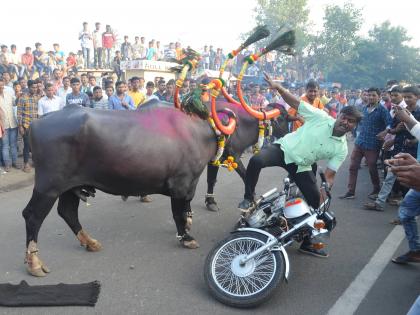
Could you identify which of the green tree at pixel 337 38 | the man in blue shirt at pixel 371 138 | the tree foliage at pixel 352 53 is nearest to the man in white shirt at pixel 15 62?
the man in blue shirt at pixel 371 138

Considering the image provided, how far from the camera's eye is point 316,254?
171 inches

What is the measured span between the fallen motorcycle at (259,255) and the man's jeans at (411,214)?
0.93 meters

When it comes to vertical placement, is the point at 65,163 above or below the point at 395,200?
above

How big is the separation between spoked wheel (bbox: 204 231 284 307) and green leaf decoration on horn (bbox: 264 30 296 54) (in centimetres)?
223

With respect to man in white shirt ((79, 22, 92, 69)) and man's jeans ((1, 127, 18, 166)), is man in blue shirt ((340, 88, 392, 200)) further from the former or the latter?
man in white shirt ((79, 22, 92, 69))

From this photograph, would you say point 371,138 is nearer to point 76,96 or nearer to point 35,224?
point 35,224

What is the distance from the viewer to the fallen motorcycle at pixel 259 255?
3.25m

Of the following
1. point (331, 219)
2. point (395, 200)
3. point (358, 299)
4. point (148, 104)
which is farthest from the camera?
point (395, 200)

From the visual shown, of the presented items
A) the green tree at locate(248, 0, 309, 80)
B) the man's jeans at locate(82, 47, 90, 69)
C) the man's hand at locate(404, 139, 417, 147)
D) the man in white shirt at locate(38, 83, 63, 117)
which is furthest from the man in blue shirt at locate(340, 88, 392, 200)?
the green tree at locate(248, 0, 309, 80)

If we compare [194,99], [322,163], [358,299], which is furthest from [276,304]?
[322,163]

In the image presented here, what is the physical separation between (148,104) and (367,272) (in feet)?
9.22

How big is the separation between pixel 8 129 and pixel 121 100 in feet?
7.56

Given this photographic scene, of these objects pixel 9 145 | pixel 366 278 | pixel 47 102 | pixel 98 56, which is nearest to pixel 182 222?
pixel 366 278

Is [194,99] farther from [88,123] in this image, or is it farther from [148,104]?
[88,123]
